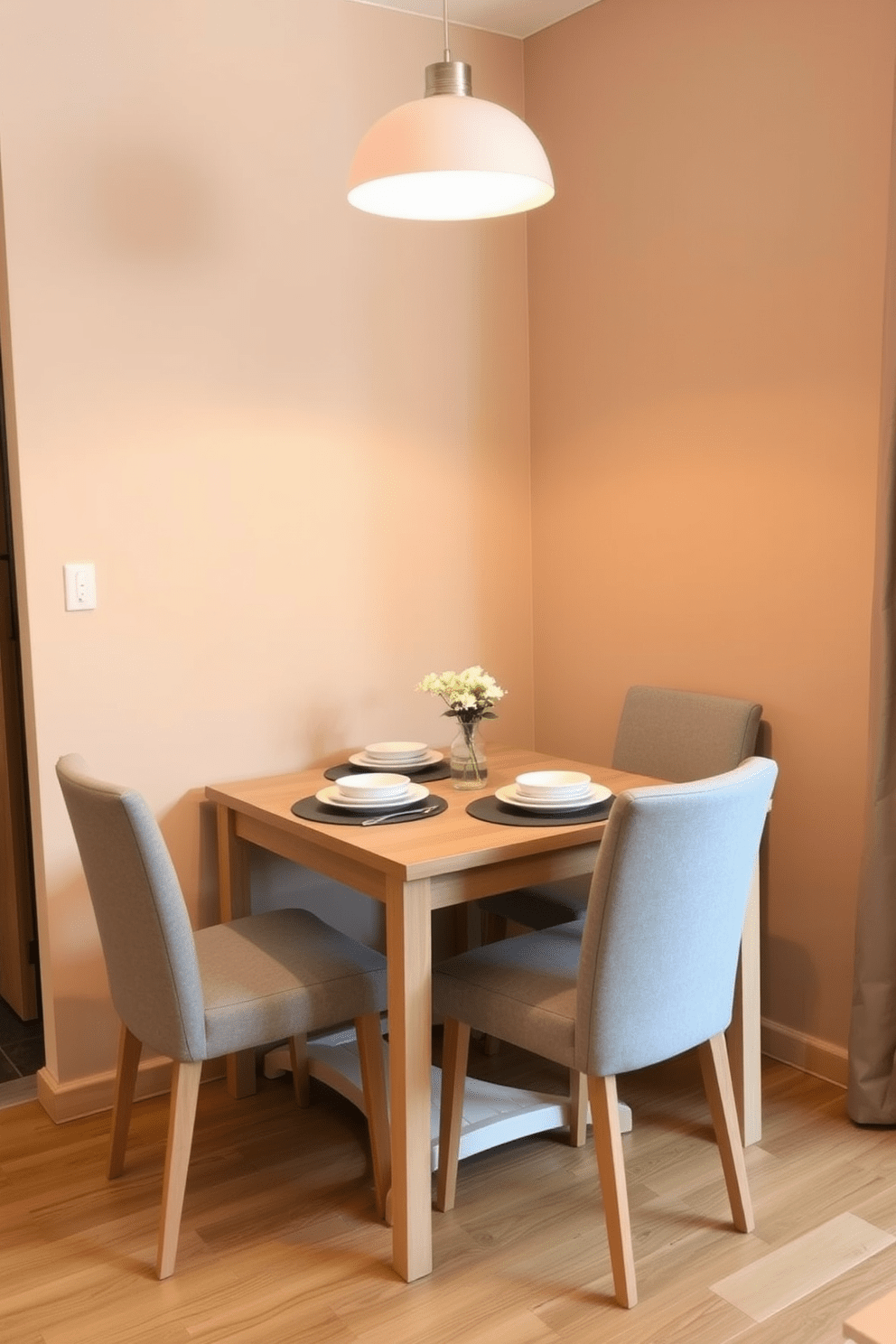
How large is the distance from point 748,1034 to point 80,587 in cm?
171

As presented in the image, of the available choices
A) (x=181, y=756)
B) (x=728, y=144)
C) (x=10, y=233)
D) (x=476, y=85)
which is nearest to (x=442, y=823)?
(x=181, y=756)

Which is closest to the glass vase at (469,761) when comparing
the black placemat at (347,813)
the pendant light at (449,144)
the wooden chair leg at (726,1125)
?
the black placemat at (347,813)

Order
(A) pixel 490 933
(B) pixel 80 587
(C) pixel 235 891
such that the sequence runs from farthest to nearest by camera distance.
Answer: (A) pixel 490 933
(C) pixel 235 891
(B) pixel 80 587

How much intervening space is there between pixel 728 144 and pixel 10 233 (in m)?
1.60

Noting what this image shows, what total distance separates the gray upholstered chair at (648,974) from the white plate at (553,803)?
315 millimetres

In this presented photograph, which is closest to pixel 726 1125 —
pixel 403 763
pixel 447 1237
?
pixel 447 1237

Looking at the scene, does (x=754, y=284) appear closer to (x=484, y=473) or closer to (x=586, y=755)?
(x=484, y=473)

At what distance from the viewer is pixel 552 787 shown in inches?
96.1

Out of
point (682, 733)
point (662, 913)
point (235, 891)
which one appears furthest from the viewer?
point (682, 733)

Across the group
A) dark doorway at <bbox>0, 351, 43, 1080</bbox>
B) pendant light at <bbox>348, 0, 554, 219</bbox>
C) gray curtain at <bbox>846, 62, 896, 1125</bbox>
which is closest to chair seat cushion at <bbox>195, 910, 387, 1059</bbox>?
dark doorway at <bbox>0, 351, 43, 1080</bbox>

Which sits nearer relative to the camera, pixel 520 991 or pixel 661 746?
pixel 520 991

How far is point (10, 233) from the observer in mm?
2545

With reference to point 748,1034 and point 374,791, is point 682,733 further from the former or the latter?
point 374,791

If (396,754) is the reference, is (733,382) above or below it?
above
